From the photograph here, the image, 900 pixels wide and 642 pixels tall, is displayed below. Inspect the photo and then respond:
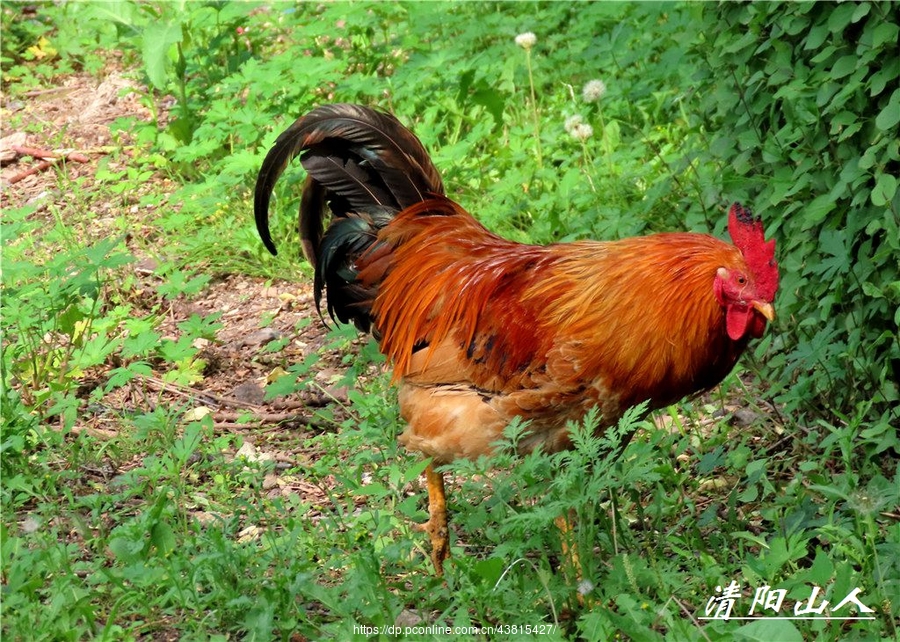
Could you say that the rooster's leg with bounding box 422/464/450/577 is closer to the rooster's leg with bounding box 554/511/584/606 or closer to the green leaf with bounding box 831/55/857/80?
the rooster's leg with bounding box 554/511/584/606

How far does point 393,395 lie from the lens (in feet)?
15.6

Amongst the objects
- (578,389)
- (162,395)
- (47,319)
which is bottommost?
(162,395)

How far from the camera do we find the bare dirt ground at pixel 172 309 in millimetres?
4996

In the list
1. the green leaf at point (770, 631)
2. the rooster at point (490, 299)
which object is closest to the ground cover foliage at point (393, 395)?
the green leaf at point (770, 631)

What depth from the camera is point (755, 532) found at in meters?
3.91

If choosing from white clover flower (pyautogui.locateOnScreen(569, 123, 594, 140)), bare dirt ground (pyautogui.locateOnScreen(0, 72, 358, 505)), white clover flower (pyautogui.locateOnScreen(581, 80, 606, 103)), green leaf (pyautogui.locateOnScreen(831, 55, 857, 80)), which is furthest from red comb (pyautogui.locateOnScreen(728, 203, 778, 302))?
white clover flower (pyautogui.locateOnScreen(581, 80, 606, 103))

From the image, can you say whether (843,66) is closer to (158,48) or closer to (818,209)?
(818,209)

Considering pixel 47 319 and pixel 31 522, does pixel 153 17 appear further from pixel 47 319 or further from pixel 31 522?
pixel 31 522

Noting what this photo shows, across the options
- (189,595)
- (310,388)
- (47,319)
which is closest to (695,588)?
(189,595)

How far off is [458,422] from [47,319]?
2.49m

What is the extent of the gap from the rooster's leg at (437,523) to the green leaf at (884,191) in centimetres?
192

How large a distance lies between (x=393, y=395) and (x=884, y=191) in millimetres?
2237

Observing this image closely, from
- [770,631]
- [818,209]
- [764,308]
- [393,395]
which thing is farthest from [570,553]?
[818,209]

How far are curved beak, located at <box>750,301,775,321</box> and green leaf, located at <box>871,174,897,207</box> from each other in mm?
786
